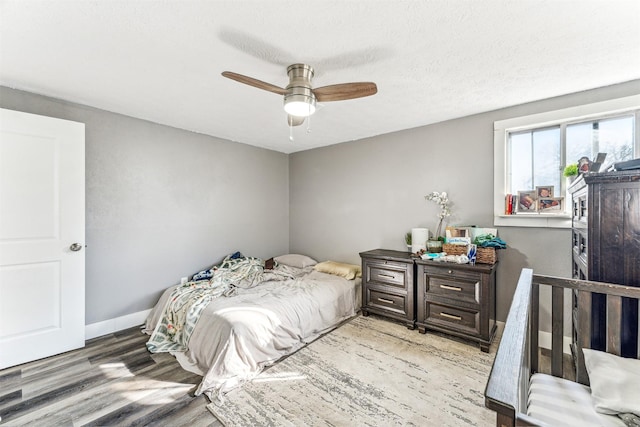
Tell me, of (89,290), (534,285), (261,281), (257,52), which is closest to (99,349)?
(89,290)

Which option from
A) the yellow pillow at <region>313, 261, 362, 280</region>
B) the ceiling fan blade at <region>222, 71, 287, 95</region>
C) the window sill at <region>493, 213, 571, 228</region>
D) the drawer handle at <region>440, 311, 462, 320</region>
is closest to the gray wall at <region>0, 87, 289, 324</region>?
the yellow pillow at <region>313, 261, 362, 280</region>

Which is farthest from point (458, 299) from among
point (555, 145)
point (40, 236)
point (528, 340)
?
point (40, 236)

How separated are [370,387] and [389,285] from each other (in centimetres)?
129

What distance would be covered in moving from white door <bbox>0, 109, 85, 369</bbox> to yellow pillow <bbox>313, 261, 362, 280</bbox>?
2.66 m

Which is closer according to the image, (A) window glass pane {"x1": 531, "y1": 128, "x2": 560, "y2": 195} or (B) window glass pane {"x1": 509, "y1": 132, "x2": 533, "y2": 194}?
(A) window glass pane {"x1": 531, "y1": 128, "x2": 560, "y2": 195}

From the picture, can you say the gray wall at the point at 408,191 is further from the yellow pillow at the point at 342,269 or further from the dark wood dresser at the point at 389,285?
the dark wood dresser at the point at 389,285

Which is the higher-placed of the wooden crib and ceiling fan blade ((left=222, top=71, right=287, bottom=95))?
ceiling fan blade ((left=222, top=71, right=287, bottom=95))

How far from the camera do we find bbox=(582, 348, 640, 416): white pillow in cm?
101

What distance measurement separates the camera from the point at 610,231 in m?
1.46

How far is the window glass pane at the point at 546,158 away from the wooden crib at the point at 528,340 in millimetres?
1504

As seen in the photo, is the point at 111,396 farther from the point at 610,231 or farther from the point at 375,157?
the point at 375,157

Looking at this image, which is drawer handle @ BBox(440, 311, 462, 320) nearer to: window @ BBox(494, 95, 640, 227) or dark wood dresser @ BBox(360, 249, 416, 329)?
dark wood dresser @ BBox(360, 249, 416, 329)

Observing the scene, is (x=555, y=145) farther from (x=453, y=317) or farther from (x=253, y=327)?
(x=253, y=327)

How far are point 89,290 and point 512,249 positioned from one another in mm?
4405
